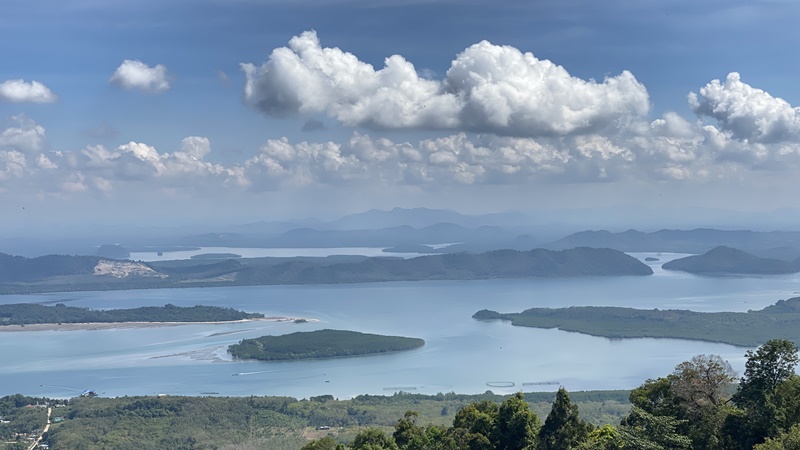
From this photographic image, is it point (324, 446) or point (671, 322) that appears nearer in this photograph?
point (324, 446)

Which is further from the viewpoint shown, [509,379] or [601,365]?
[601,365]

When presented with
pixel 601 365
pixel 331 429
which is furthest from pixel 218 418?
pixel 601 365

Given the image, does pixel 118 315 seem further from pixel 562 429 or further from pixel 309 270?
pixel 562 429

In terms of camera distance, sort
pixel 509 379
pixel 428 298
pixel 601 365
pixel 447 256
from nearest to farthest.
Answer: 1. pixel 509 379
2. pixel 601 365
3. pixel 428 298
4. pixel 447 256

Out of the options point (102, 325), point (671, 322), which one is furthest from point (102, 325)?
point (671, 322)

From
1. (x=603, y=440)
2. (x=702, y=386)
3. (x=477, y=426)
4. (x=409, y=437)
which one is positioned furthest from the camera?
(x=409, y=437)

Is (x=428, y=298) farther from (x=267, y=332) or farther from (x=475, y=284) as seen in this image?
(x=267, y=332)

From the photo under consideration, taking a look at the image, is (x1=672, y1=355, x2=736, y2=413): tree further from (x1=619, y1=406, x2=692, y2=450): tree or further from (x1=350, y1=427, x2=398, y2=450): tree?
(x1=350, y1=427, x2=398, y2=450): tree
